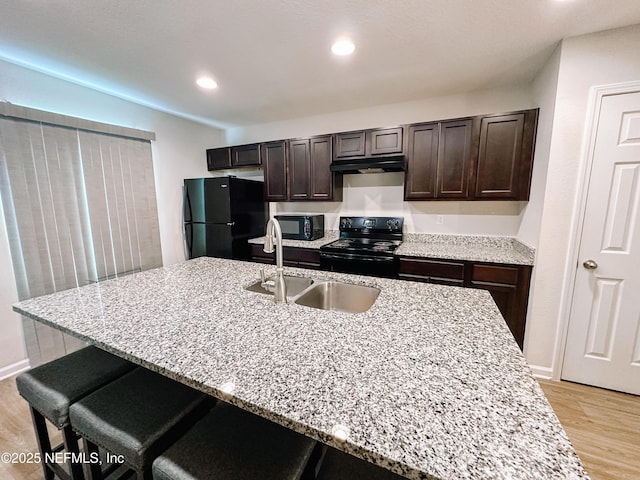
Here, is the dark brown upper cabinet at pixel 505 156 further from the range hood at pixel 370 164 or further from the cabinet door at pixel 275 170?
the cabinet door at pixel 275 170

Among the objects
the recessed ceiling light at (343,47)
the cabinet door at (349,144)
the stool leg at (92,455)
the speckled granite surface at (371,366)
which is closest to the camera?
the speckled granite surface at (371,366)

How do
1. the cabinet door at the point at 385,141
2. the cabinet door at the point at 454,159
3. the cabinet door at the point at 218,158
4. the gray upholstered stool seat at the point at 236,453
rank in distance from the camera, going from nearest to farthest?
the gray upholstered stool seat at the point at 236,453, the cabinet door at the point at 454,159, the cabinet door at the point at 385,141, the cabinet door at the point at 218,158

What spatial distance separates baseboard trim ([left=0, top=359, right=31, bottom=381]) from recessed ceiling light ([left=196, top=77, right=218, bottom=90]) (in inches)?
117

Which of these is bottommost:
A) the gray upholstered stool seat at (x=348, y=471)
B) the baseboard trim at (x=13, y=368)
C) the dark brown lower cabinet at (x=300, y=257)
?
the baseboard trim at (x=13, y=368)

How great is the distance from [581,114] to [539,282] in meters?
1.26

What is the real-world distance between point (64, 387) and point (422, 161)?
3.09 metres

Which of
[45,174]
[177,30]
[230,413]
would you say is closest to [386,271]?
[230,413]

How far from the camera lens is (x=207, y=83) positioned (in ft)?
8.21

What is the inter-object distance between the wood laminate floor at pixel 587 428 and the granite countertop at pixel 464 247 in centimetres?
104

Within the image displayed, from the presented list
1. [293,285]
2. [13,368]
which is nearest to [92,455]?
[293,285]

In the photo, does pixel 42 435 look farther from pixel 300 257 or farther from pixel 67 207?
pixel 300 257

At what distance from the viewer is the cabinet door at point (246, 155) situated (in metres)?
3.58

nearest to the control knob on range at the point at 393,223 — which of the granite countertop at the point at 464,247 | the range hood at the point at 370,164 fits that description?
the granite countertop at the point at 464,247

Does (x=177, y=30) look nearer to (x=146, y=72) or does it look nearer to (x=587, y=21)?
(x=146, y=72)
